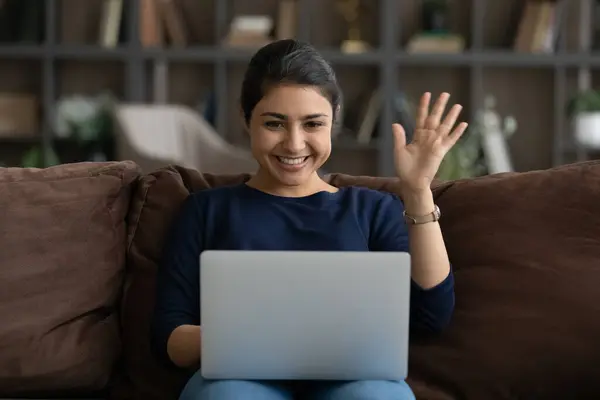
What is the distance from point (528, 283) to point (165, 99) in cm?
360

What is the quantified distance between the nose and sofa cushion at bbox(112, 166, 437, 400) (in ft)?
0.78

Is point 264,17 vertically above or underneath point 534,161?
above

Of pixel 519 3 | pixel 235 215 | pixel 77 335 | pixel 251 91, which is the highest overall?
pixel 519 3

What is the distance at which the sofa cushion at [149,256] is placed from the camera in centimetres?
153

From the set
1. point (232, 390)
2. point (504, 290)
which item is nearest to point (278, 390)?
point (232, 390)

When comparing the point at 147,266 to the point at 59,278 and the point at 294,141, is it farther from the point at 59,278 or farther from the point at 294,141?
the point at 294,141

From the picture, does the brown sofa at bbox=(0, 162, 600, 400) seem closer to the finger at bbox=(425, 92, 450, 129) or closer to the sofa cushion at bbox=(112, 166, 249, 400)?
the sofa cushion at bbox=(112, 166, 249, 400)

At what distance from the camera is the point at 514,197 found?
158 centimetres

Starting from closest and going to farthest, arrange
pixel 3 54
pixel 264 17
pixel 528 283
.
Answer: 1. pixel 528 283
2. pixel 3 54
3. pixel 264 17

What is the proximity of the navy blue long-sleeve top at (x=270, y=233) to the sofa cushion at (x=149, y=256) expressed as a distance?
0.06 metres

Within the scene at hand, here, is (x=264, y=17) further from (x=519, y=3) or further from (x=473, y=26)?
(x=519, y=3)

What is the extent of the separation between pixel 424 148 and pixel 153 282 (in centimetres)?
57

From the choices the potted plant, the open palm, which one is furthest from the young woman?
the potted plant

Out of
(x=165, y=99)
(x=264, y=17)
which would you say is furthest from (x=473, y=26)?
(x=165, y=99)
